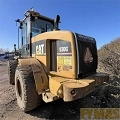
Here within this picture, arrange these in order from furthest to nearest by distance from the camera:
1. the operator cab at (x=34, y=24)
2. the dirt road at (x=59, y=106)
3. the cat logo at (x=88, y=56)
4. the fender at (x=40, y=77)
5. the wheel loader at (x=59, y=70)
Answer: the operator cab at (x=34, y=24)
the dirt road at (x=59, y=106)
the cat logo at (x=88, y=56)
the fender at (x=40, y=77)
the wheel loader at (x=59, y=70)

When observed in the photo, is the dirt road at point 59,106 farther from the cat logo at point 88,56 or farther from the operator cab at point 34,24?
the operator cab at point 34,24

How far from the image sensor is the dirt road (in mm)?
4111

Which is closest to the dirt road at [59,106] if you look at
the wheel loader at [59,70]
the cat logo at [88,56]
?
the wheel loader at [59,70]

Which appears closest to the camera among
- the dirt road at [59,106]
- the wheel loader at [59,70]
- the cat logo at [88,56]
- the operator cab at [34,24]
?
the wheel loader at [59,70]

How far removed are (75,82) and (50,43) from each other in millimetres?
1225

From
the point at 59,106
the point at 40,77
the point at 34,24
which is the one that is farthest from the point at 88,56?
the point at 34,24

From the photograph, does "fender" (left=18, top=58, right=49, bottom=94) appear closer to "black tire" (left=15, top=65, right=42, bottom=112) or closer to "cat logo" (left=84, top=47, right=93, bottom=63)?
→ "black tire" (left=15, top=65, right=42, bottom=112)

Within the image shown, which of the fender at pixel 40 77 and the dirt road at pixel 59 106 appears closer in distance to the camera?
the fender at pixel 40 77

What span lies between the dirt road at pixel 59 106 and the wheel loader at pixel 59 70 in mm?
262

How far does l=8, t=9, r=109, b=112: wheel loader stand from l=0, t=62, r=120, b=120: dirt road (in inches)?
10.3

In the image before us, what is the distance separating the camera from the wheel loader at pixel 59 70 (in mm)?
3504

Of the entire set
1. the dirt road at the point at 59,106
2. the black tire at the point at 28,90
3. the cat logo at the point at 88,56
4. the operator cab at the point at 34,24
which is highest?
the operator cab at the point at 34,24

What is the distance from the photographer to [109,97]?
5.12m

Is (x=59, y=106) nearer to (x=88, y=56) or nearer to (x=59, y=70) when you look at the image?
Result: (x=59, y=70)
